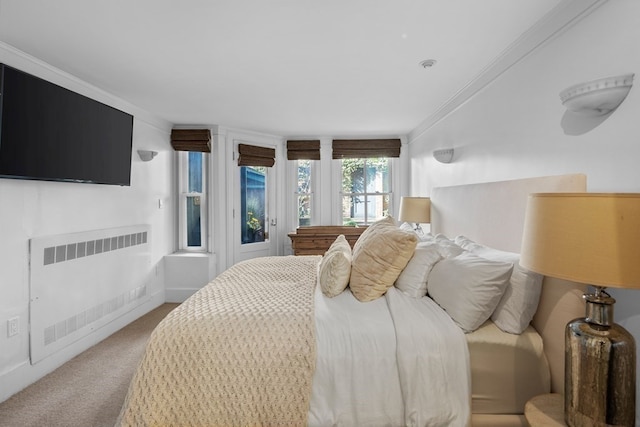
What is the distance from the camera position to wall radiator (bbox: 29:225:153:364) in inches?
90.9

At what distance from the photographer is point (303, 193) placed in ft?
16.4

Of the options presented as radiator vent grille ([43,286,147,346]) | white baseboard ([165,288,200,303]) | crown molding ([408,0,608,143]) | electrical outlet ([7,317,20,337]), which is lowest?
white baseboard ([165,288,200,303])

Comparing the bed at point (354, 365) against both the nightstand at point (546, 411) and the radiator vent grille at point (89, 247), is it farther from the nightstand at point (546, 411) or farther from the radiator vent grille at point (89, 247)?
the radiator vent grille at point (89, 247)

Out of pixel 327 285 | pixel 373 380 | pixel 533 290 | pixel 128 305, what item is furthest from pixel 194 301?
pixel 128 305

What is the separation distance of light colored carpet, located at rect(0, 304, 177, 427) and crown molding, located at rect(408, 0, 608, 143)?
11.0ft

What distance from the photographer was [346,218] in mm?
4992

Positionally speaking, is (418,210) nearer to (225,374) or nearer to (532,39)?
(532,39)

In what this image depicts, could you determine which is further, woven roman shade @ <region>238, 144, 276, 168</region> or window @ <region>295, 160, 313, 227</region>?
window @ <region>295, 160, 313, 227</region>

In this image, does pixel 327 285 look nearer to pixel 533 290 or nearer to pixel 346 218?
pixel 533 290

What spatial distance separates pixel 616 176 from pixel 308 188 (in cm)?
398

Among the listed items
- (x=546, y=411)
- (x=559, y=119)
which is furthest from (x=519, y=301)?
(x=559, y=119)

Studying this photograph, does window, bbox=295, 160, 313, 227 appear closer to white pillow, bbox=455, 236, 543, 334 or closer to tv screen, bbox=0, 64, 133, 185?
tv screen, bbox=0, 64, 133, 185

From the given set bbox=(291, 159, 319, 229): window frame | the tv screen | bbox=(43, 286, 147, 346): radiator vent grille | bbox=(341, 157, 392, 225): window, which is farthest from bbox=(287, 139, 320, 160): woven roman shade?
bbox=(43, 286, 147, 346): radiator vent grille

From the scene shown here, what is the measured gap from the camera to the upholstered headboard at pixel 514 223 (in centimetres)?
140
